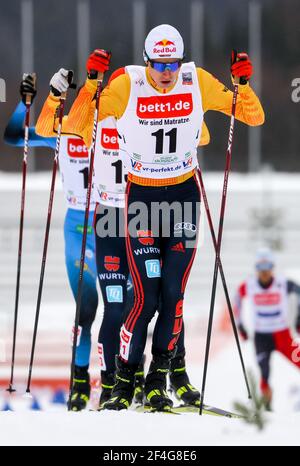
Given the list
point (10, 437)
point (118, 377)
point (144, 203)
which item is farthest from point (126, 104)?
point (10, 437)

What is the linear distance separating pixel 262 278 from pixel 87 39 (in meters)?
23.8

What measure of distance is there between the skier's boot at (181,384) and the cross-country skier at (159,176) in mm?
472

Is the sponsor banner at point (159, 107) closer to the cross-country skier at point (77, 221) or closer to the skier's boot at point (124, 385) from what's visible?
the skier's boot at point (124, 385)

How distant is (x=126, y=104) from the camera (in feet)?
19.1

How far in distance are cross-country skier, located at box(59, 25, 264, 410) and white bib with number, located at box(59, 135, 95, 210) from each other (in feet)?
5.65

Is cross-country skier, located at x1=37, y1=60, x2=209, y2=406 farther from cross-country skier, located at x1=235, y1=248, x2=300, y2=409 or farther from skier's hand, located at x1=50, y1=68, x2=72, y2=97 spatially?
cross-country skier, located at x1=235, y1=248, x2=300, y2=409

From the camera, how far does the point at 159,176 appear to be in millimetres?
5898

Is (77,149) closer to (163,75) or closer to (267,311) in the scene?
(163,75)

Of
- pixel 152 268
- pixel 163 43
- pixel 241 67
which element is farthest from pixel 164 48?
pixel 152 268

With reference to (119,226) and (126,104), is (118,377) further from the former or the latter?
(126,104)

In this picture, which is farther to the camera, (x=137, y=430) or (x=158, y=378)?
(x=158, y=378)

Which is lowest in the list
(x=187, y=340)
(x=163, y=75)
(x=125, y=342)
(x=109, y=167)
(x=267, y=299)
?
(x=187, y=340)

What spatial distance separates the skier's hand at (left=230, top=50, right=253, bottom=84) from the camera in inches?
237

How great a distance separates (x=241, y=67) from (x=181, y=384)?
2133mm
